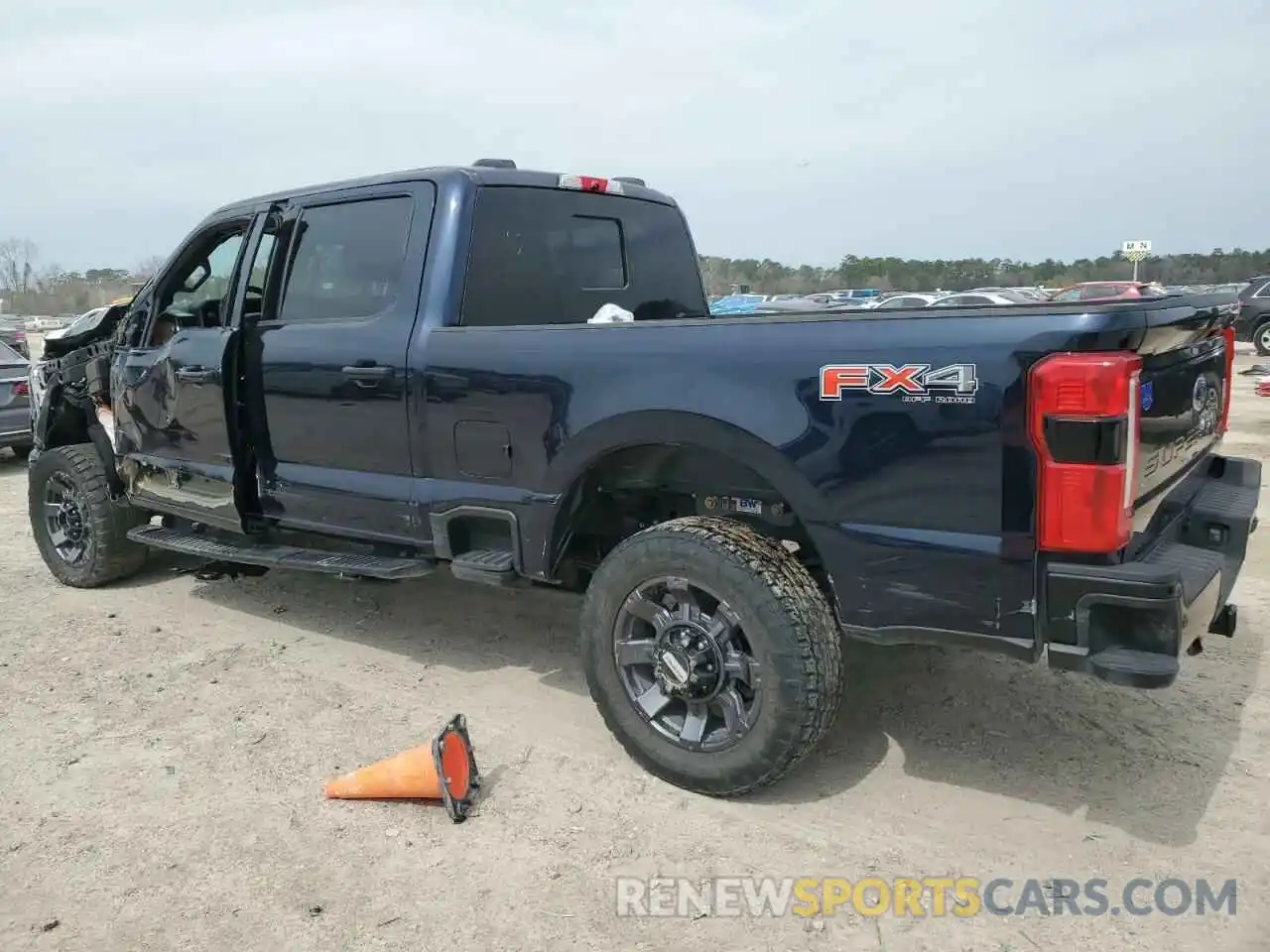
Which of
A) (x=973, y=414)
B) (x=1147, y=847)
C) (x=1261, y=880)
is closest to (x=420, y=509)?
(x=973, y=414)

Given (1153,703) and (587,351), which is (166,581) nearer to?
(587,351)

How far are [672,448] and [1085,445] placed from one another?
4.53 ft

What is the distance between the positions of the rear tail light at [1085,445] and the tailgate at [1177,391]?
0.13m

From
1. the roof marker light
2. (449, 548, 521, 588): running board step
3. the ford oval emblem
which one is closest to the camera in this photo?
the ford oval emblem

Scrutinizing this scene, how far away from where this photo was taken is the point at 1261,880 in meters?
2.87

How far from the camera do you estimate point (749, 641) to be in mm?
3215

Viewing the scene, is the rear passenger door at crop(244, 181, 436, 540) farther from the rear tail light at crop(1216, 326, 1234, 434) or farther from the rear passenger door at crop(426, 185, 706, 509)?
the rear tail light at crop(1216, 326, 1234, 434)

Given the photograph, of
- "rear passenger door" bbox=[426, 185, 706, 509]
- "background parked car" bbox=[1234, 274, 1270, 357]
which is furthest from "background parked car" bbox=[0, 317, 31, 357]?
"background parked car" bbox=[1234, 274, 1270, 357]

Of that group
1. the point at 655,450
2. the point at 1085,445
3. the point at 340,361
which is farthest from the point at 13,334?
the point at 1085,445

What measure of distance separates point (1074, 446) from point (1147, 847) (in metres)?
1.31

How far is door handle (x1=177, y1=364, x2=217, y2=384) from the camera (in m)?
4.81

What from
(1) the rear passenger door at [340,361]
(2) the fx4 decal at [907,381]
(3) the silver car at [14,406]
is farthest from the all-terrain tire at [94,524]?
(3) the silver car at [14,406]

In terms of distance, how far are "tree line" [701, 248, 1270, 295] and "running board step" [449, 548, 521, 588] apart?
139 feet

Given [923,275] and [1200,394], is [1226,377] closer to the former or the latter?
[1200,394]
